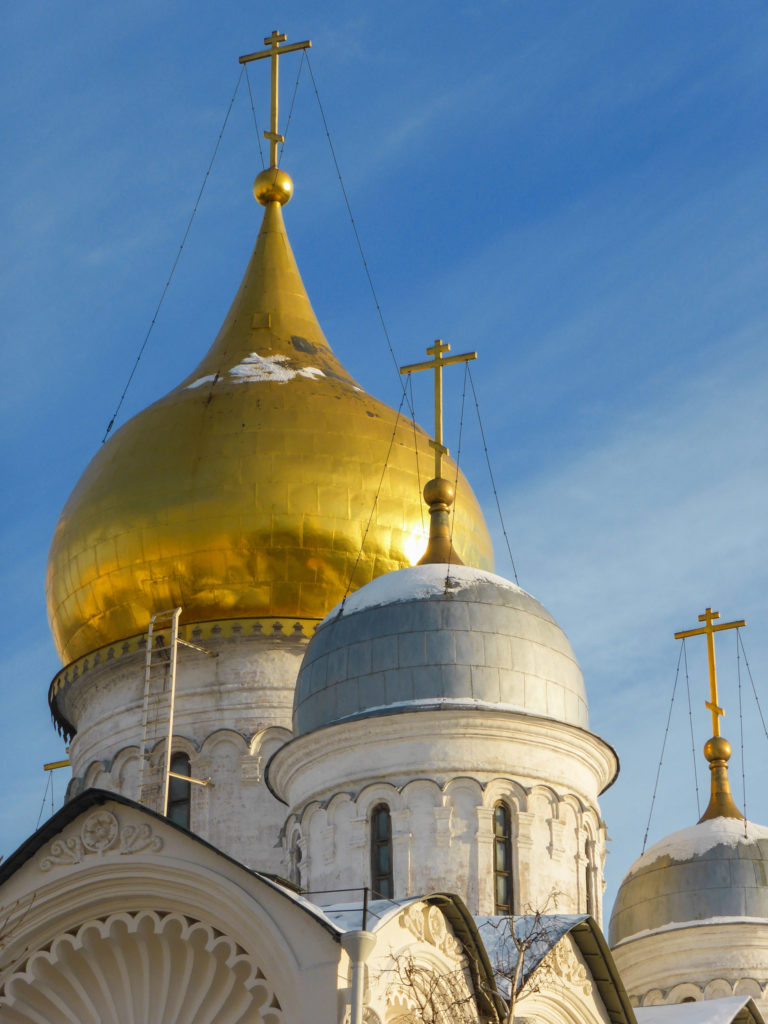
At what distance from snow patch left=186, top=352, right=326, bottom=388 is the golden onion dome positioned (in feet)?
0.07

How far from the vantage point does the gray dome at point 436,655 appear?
1577 cm

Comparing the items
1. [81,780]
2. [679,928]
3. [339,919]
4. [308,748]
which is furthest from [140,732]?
[339,919]

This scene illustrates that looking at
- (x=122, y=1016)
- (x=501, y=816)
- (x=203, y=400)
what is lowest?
(x=122, y=1016)

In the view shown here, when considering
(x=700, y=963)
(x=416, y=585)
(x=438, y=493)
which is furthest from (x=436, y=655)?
(x=700, y=963)

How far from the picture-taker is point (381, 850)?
15.5 meters

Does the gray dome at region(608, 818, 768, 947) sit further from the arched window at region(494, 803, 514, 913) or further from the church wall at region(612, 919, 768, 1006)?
the arched window at region(494, 803, 514, 913)

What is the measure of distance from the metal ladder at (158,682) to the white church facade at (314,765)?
0.04 m

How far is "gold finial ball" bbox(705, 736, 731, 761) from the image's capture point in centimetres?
2097

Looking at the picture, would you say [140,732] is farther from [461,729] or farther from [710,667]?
[710,667]

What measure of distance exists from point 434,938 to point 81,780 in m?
7.44

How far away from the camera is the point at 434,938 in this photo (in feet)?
41.0

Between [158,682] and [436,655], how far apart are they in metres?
3.78

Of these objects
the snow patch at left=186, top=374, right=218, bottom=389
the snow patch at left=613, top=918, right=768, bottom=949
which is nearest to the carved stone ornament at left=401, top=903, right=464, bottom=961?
the snow patch at left=613, top=918, right=768, bottom=949

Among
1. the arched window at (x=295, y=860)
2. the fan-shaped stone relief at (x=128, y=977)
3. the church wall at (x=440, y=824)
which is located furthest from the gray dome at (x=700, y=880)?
the fan-shaped stone relief at (x=128, y=977)
